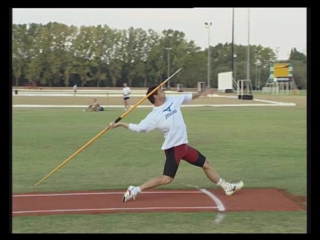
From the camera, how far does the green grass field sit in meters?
6.76

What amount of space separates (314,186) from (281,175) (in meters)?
6.65

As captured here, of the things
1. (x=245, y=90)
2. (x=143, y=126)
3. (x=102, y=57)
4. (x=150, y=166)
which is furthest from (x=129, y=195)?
(x=102, y=57)

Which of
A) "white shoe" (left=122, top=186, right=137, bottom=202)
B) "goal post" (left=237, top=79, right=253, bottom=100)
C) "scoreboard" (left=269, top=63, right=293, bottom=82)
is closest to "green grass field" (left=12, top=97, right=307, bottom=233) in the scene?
"white shoe" (left=122, top=186, right=137, bottom=202)

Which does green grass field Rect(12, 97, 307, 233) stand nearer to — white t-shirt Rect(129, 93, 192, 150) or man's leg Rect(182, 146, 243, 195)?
man's leg Rect(182, 146, 243, 195)

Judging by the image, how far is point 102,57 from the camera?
7781 centimetres

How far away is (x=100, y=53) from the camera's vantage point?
257ft

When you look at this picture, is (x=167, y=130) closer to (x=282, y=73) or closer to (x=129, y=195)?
(x=129, y=195)

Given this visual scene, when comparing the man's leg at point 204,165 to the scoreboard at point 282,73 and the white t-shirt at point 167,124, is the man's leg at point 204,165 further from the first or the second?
the scoreboard at point 282,73

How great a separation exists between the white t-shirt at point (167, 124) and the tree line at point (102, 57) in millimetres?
64549

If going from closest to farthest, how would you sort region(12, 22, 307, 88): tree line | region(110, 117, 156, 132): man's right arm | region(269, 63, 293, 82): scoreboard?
1. region(110, 117, 156, 132): man's right arm
2. region(269, 63, 293, 82): scoreboard
3. region(12, 22, 307, 88): tree line

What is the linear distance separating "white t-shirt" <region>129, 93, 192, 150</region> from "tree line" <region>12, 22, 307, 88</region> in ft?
212

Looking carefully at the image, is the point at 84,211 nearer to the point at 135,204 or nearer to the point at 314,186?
the point at 135,204

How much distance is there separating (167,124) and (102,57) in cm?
7095

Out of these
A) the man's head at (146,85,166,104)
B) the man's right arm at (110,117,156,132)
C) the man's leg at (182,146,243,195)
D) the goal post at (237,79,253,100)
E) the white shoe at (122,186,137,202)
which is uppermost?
the goal post at (237,79,253,100)
